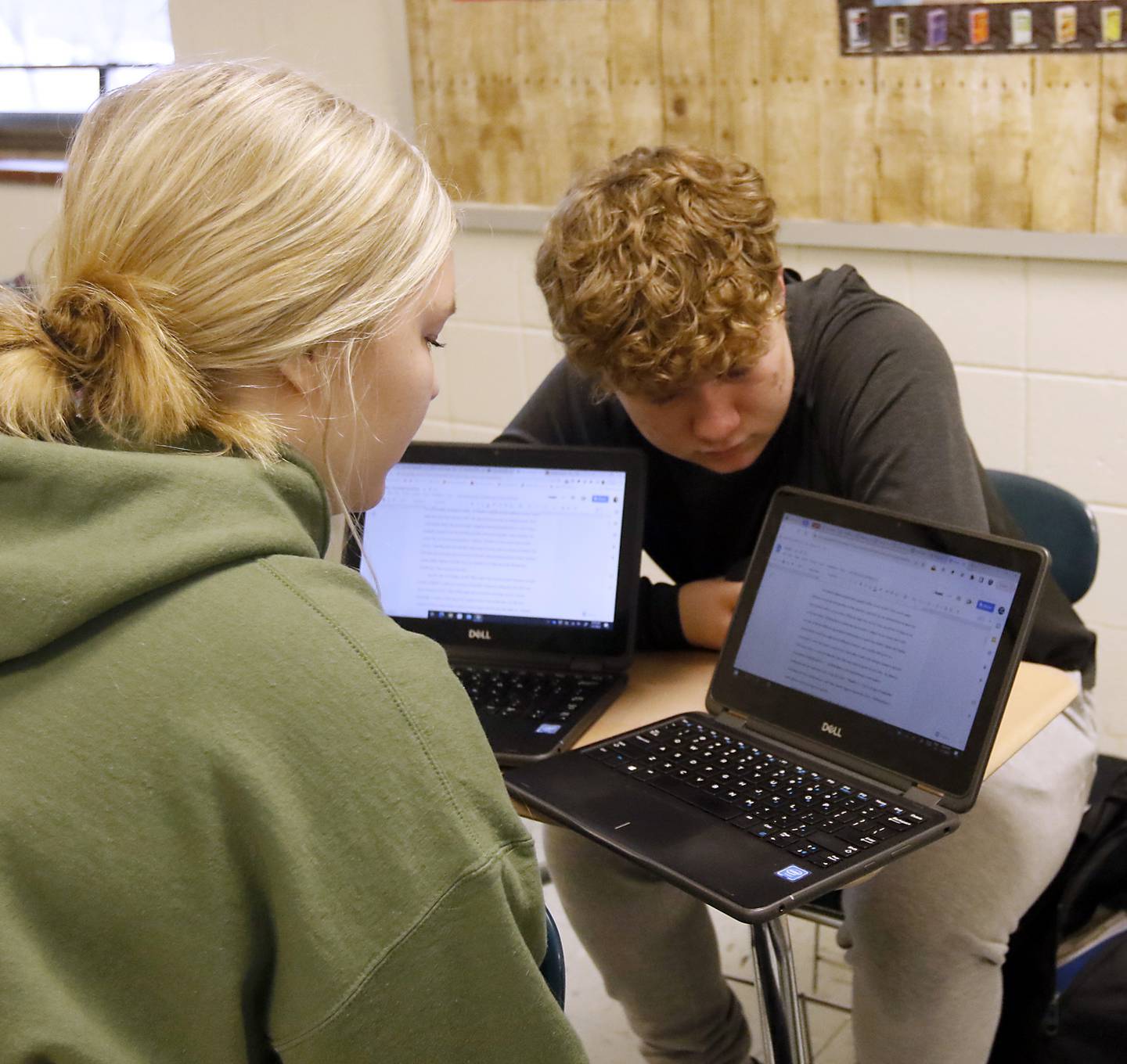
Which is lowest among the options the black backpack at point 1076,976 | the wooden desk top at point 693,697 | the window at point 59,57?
the black backpack at point 1076,976

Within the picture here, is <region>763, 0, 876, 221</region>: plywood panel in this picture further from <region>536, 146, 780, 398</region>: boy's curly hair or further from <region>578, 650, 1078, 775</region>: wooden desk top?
<region>578, 650, 1078, 775</region>: wooden desk top

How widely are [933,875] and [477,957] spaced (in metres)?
0.71

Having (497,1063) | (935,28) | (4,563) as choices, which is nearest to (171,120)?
(4,563)

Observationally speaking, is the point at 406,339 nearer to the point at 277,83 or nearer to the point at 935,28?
the point at 277,83

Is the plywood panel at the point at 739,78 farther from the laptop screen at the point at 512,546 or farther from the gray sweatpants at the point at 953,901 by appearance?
the gray sweatpants at the point at 953,901

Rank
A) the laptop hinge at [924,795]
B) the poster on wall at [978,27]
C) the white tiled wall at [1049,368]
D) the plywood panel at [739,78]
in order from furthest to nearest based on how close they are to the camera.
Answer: the plywood panel at [739,78], the white tiled wall at [1049,368], the poster on wall at [978,27], the laptop hinge at [924,795]

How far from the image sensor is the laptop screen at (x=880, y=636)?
1124 millimetres

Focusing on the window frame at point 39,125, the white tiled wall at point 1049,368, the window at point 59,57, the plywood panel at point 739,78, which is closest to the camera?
the white tiled wall at point 1049,368

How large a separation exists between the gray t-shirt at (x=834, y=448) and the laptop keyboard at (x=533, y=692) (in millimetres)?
124

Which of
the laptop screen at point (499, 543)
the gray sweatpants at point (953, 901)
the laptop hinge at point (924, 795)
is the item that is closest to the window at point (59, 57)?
the laptop screen at point (499, 543)

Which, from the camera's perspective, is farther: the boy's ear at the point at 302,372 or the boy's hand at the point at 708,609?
the boy's hand at the point at 708,609

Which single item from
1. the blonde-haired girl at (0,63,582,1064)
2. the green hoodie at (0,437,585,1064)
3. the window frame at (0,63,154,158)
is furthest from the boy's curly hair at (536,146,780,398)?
the window frame at (0,63,154,158)

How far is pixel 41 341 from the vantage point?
2.67 ft

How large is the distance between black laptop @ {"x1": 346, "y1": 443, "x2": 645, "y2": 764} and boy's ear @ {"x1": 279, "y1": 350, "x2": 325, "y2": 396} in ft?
1.93
